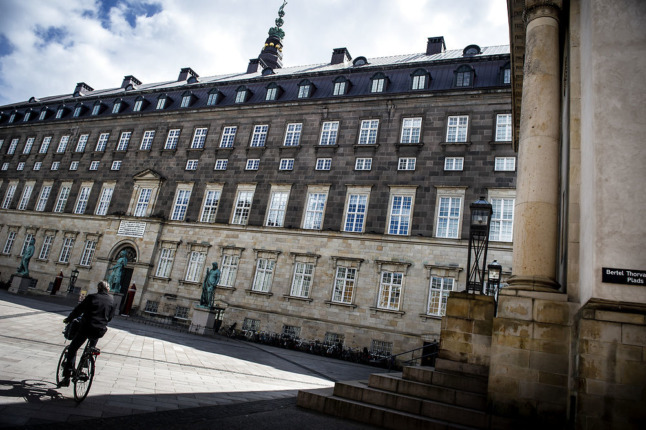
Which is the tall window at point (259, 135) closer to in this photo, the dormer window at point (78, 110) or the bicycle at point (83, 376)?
the dormer window at point (78, 110)

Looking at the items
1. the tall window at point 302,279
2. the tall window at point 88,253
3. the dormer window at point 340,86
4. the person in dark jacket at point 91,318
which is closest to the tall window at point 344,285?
the tall window at point 302,279

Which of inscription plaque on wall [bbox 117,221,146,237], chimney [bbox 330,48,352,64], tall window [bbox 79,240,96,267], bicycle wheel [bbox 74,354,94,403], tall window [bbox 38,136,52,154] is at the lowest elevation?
bicycle wheel [bbox 74,354,94,403]

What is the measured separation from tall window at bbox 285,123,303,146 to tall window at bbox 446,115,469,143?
1135 centimetres

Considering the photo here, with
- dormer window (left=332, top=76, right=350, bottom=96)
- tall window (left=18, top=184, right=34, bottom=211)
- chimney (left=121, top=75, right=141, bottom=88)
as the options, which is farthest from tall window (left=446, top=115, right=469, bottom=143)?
tall window (left=18, top=184, right=34, bottom=211)

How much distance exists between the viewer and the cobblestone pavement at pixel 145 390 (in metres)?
5.90

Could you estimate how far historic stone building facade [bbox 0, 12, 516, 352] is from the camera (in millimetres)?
25859

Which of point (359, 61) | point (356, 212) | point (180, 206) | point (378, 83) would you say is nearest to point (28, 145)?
point (180, 206)

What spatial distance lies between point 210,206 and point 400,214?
1558 centimetres

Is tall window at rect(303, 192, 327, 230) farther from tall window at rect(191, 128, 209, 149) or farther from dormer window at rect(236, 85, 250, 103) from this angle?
dormer window at rect(236, 85, 250, 103)

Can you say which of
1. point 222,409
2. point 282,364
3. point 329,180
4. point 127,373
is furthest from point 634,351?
point 329,180

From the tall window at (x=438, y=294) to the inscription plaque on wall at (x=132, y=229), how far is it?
24.1 meters

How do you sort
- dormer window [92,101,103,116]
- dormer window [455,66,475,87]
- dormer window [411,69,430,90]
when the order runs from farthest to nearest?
dormer window [92,101,103,116] → dormer window [411,69,430,90] → dormer window [455,66,475,87]

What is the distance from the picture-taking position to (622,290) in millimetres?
6547

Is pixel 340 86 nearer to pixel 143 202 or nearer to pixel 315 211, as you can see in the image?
pixel 315 211
